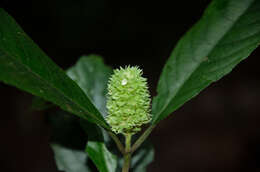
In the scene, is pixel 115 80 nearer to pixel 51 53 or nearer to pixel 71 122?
pixel 71 122

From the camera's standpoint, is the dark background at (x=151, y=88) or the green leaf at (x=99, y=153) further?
the dark background at (x=151, y=88)

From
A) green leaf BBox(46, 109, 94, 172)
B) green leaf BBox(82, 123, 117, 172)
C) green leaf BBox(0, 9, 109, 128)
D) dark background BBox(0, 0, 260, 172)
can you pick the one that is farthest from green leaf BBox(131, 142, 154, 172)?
dark background BBox(0, 0, 260, 172)

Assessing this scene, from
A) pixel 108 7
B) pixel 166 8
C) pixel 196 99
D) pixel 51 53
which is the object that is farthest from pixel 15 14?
pixel 196 99

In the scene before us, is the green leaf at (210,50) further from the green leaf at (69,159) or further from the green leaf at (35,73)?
the green leaf at (69,159)

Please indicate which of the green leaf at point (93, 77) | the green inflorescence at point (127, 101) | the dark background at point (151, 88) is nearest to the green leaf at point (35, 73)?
the green inflorescence at point (127, 101)

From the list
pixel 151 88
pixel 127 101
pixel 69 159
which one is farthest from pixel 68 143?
pixel 151 88

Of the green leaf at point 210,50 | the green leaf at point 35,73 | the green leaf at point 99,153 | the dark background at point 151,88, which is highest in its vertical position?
the dark background at point 151,88

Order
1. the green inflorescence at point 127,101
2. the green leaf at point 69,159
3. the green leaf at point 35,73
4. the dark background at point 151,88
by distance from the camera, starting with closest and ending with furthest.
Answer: the green leaf at point 35,73 → the green inflorescence at point 127,101 → the green leaf at point 69,159 → the dark background at point 151,88

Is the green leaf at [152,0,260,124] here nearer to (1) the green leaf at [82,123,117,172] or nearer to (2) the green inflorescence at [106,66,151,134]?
(2) the green inflorescence at [106,66,151,134]
